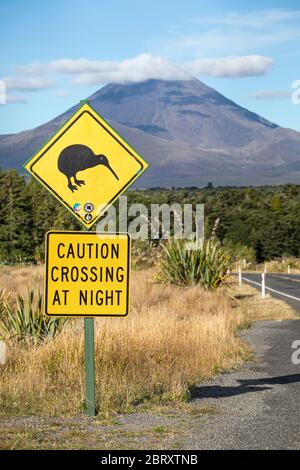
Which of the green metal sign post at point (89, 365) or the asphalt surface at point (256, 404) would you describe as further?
the green metal sign post at point (89, 365)

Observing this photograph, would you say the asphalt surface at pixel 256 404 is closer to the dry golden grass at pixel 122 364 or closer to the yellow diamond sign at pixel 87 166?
the dry golden grass at pixel 122 364

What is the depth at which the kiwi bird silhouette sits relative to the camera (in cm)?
779

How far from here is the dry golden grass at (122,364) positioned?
8367mm

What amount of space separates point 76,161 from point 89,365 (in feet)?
6.36

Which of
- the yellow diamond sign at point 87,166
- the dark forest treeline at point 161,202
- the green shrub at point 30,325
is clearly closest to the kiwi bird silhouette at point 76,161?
the yellow diamond sign at point 87,166

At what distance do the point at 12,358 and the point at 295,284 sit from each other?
78.1ft

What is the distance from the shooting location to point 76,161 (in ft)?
25.5

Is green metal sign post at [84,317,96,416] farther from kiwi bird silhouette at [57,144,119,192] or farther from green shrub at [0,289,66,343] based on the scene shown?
green shrub at [0,289,66,343]

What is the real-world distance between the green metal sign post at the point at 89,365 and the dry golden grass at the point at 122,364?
18 cm

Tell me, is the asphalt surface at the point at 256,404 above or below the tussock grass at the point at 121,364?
below

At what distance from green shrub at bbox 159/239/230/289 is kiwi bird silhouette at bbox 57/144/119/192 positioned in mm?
14025
